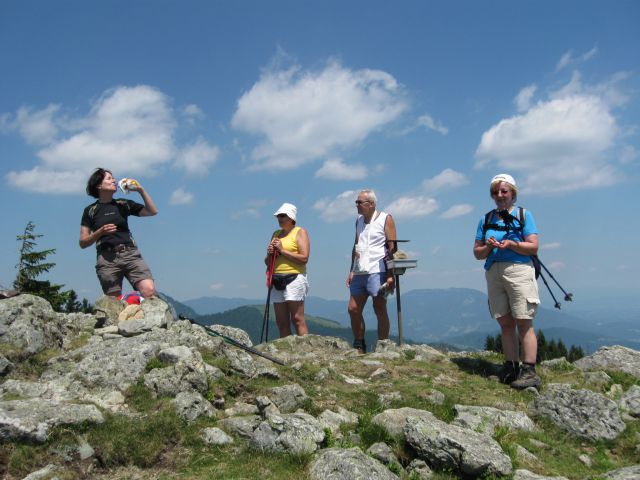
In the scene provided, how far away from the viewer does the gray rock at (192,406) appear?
588cm

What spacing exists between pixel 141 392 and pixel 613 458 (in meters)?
6.41

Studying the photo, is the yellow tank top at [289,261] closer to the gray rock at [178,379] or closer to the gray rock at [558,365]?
the gray rock at [178,379]

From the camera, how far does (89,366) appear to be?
22.2 feet

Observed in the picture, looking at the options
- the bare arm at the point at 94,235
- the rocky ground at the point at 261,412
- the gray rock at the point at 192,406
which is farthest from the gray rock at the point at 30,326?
the gray rock at the point at 192,406

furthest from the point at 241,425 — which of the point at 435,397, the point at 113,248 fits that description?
the point at 113,248

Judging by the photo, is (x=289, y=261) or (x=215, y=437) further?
(x=289, y=261)

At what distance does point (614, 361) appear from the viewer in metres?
9.84

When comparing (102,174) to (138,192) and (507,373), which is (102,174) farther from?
(507,373)

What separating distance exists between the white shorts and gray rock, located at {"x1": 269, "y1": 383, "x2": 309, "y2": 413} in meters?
3.67

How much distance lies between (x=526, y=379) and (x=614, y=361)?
2.90 meters

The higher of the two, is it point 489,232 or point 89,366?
point 489,232

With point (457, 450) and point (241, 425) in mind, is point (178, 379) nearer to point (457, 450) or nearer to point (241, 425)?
point (241, 425)

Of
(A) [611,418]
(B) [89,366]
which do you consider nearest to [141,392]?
(B) [89,366]

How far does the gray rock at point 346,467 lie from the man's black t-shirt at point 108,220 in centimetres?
573
